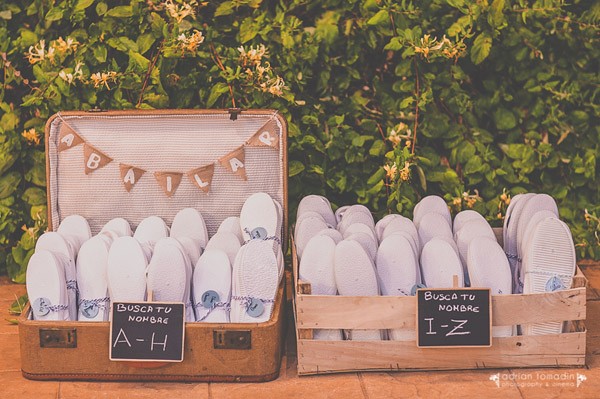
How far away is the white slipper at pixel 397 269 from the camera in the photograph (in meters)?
2.50

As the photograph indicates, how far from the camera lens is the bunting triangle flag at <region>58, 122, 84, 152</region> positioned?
2.87m

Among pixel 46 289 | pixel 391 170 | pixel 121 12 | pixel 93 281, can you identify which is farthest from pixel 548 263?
pixel 121 12

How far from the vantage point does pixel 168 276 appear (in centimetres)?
242

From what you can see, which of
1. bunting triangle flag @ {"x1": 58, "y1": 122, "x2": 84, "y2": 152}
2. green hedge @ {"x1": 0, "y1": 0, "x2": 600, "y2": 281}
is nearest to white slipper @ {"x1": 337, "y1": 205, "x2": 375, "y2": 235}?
green hedge @ {"x1": 0, "y1": 0, "x2": 600, "y2": 281}

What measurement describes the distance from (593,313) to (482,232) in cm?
55

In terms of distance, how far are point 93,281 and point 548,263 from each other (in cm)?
132

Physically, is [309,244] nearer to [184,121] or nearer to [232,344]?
[232,344]

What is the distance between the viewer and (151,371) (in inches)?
93.9

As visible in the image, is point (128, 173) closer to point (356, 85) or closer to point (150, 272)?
point (150, 272)

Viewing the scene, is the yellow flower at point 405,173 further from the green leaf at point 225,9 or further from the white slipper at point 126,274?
the white slipper at point 126,274

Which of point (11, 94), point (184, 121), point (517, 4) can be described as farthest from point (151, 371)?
point (517, 4)

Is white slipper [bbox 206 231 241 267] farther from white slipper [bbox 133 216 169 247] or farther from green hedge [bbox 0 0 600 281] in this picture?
green hedge [bbox 0 0 600 281]

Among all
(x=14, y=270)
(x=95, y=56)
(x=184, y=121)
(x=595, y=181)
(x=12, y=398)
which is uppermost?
(x=95, y=56)

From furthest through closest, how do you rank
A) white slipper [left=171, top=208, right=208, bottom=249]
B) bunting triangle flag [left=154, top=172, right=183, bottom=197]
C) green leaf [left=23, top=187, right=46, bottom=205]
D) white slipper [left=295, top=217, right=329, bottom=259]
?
green leaf [left=23, top=187, right=46, bottom=205] → bunting triangle flag [left=154, top=172, right=183, bottom=197] → white slipper [left=171, top=208, right=208, bottom=249] → white slipper [left=295, top=217, right=329, bottom=259]
